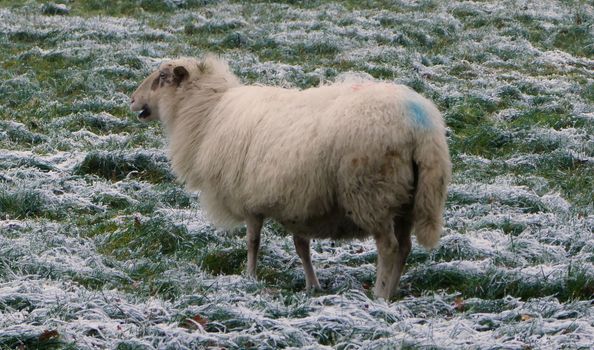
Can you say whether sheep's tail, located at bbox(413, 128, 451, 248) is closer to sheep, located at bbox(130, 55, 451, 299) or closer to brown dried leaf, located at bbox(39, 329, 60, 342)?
sheep, located at bbox(130, 55, 451, 299)

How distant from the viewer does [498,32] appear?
60.3 ft

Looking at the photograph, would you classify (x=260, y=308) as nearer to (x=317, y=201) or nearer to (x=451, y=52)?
(x=317, y=201)

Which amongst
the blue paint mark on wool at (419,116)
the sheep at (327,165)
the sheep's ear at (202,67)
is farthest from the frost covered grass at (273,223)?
the sheep's ear at (202,67)

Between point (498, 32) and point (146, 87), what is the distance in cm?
1203

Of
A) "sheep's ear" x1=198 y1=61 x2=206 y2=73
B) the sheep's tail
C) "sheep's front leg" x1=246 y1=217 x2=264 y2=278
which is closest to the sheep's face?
"sheep's ear" x1=198 y1=61 x2=206 y2=73

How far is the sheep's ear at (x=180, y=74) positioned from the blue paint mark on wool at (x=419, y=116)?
2.43 meters

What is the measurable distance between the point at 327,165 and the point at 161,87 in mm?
2367

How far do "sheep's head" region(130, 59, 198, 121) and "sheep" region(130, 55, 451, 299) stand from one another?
1.54 feet

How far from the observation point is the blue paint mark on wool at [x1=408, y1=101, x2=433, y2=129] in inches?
229

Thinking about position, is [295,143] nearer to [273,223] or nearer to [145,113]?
[273,223]

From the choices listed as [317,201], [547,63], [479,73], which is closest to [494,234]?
[317,201]

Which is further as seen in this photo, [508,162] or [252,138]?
[508,162]

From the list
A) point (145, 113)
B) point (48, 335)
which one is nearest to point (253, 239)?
point (145, 113)

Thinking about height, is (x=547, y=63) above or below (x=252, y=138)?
below
